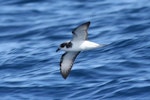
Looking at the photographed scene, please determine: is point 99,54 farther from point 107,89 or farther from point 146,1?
point 146,1

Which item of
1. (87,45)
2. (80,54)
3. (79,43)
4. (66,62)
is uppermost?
(80,54)

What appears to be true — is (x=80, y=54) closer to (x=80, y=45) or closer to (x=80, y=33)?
(x=80, y=45)

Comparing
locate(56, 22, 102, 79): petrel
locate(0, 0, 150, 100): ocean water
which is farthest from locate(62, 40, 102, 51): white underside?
locate(0, 0, 150, 100): ocean water

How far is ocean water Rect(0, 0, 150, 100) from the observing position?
16125 millimetres

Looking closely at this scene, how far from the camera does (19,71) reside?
17.6 metres

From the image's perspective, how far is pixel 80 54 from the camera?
18.5m

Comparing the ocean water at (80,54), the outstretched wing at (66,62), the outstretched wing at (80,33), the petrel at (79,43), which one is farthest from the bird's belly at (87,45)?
the ocean water at (80,54)

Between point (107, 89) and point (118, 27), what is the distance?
15.0 ft

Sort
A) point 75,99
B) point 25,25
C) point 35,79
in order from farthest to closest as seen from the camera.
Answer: point 25,25 → point 35,79 → point 75,99

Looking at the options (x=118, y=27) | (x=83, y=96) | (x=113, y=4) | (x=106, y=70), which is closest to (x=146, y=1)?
(x=113, y=4)

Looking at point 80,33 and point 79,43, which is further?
point 79,43

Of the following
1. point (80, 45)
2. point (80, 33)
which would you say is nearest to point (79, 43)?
point (80, 45)

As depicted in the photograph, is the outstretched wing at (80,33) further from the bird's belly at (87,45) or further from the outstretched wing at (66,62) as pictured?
the outstretched wing at (66,62)

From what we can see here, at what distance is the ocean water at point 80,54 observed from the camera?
635 inches
